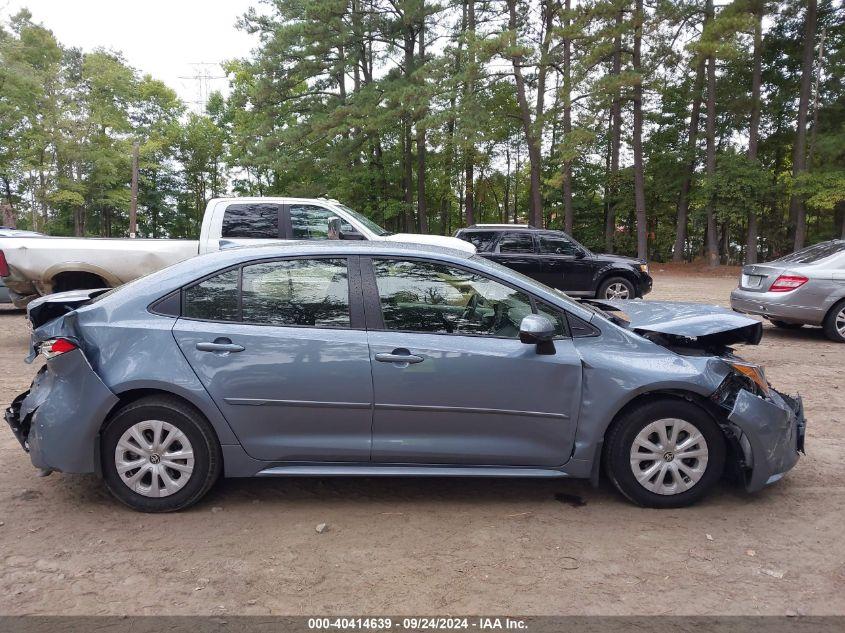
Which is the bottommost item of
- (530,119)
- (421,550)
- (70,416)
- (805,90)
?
(421,550)

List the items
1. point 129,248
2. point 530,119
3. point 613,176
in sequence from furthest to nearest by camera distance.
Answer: point 613,176, point 530,119, point 129,248

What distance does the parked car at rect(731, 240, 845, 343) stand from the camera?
29.5 feet

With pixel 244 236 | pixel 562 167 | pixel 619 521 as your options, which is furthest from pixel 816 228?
pixel 619 521

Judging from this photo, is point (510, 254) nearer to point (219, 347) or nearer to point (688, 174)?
point (219, 347)

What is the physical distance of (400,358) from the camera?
11.6 feet

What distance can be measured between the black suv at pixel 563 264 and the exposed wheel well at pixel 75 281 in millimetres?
7704

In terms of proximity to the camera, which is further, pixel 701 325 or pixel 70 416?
pixel 701 325

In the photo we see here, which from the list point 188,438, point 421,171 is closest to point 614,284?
point 188,438

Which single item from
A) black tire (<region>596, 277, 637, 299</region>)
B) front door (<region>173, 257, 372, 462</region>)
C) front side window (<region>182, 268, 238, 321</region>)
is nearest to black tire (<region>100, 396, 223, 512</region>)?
front door (<region>173, 257, 372, 462</region>)

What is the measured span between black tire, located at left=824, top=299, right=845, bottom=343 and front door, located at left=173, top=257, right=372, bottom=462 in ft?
27.8

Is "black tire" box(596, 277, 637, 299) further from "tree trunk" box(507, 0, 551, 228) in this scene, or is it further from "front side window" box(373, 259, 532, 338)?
"tree trunk" box(507, 0, 551, 228)

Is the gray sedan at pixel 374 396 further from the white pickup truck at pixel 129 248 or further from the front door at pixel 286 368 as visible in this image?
the white pickup truck at pixel 129 248

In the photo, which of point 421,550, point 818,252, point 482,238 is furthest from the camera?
point 482,238

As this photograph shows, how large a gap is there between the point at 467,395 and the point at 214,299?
1.64 m
